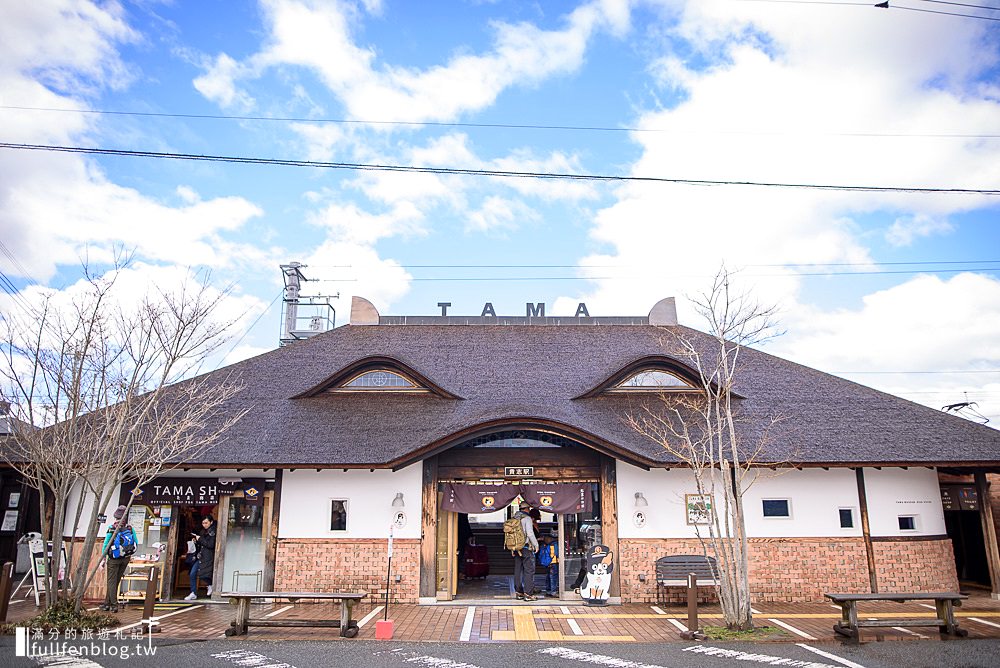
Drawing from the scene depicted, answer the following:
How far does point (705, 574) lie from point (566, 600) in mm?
2735

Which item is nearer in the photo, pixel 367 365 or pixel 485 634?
pixel 485 634

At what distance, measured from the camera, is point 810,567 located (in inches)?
511

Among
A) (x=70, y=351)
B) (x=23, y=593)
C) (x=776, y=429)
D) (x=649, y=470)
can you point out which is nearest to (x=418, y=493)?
(x=649, y=470)

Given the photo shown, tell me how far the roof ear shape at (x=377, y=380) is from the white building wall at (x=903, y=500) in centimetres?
896

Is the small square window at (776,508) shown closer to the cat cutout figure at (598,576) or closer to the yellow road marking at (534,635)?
the cat cutout figure at (598,576)

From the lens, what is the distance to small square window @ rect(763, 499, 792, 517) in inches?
522

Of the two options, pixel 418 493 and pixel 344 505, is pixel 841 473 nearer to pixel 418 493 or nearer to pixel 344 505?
pixel 418 493

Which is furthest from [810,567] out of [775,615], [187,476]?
[187,476]

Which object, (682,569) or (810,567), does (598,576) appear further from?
(810,567)

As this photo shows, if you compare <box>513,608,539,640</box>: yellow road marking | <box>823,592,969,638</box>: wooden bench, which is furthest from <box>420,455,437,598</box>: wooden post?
<box>823,592,969,638</box>: wooden bench

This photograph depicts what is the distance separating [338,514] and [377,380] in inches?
144

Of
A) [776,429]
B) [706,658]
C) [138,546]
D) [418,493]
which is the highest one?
[776,429]

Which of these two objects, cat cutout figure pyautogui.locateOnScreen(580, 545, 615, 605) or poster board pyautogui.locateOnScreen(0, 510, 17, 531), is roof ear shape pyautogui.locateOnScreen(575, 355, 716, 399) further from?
poster board pyautogui.locateOnScreen(0, 510, 17, 531)

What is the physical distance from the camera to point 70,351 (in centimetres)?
1114
